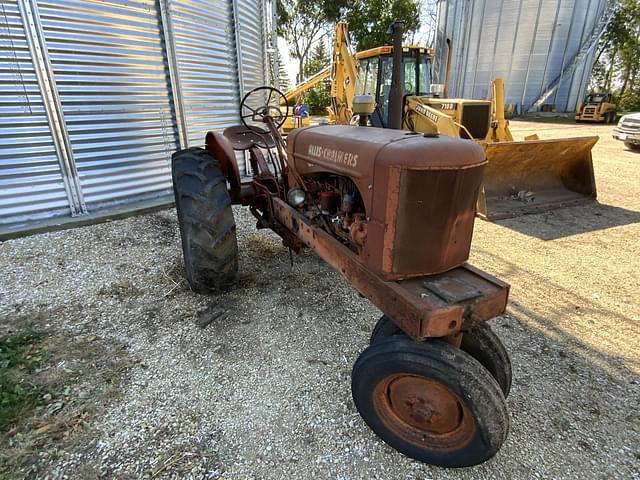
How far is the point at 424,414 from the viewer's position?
1669 millimetres

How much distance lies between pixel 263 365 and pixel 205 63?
466cm

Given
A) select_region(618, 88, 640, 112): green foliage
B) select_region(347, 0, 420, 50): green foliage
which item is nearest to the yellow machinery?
select_region(618, 88, 640, 112): green foliage

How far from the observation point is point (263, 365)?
7.64 ft

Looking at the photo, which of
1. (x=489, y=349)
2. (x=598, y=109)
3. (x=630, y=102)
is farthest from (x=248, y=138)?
(x=630, y=102)

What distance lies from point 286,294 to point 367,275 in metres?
1.36

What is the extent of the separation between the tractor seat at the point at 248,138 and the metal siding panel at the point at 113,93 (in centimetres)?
203

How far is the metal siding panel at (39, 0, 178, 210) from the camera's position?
4.20m

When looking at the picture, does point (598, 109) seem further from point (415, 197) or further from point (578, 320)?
point (415, 197)

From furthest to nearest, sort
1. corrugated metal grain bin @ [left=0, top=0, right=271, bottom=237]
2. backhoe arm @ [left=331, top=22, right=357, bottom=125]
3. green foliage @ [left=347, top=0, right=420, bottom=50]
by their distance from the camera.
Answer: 1. green foliage @ [left=347, top=0, right=420, bottom=50]
2. backhoe arm @ [left=331, top=22, right=357, bottom=125]
3. corrugated metal grain bin @ [left=0, top=0, right=271, bottom=237]

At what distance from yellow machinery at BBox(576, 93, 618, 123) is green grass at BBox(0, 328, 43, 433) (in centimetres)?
2103

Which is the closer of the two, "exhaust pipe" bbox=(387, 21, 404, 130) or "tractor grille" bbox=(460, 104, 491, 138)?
"exhaust pipe" bbox=(387, 21, 404, 130)

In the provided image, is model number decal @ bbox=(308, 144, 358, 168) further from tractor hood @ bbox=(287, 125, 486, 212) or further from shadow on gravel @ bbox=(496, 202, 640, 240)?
shadow on gravel @ bbox=(496, 202, 640, 240)

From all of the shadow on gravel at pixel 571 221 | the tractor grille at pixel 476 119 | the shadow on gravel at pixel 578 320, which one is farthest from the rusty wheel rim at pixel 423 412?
the tractor grille at pixel 476 119

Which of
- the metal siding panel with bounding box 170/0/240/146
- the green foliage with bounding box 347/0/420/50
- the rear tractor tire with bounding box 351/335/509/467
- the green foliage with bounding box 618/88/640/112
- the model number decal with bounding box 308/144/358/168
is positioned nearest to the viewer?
the rear tractor tire with bounding box 351/335/509/467
